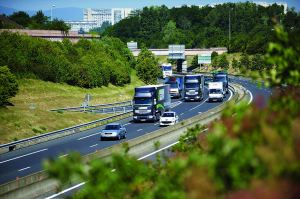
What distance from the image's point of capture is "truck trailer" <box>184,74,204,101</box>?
7812cm

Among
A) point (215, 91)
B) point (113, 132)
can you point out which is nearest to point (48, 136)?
point (113, 132)

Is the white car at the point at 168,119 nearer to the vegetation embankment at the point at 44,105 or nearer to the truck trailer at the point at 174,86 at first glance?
the vegetation embankment at the point at 44,105

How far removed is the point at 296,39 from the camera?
11.5 metres

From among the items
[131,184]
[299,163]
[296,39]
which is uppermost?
[296,39]

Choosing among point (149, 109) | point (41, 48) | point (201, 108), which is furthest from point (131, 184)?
point (41, 48)

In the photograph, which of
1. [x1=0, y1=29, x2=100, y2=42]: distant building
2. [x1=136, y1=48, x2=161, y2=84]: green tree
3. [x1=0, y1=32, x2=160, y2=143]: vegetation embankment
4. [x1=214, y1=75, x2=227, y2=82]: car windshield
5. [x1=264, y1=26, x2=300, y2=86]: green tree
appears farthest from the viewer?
[x1=136, y1=48, x2=161, y2=84]: green tree

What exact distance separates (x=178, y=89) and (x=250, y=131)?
79.9m

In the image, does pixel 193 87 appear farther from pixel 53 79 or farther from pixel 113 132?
pixel 113 132

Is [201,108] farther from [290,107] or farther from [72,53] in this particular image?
[290,107]

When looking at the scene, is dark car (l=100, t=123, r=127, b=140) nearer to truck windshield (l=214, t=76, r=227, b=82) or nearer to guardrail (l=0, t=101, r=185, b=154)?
guardrail (l=0, t=101, r=185, b=154)

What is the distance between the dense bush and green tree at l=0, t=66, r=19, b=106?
16.0 m

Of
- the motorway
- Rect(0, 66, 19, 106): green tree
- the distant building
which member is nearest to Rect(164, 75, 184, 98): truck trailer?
the motorway

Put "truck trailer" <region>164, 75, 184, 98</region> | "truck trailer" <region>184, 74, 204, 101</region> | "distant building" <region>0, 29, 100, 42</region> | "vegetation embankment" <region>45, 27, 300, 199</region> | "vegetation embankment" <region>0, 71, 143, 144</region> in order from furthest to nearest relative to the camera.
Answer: "distant building" <region>0, 29, 100, 42</region> → "truck trailer" <region>164, 75, 184, 98</region> → "truck trailer" <region>184, 74, 204, 101</region> → "vegetation embankment" <region>0, 71, 143, 144</region> → "vegetation embankment" <region>45, 27, 300, 199</region>

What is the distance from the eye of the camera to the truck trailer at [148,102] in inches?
2165
